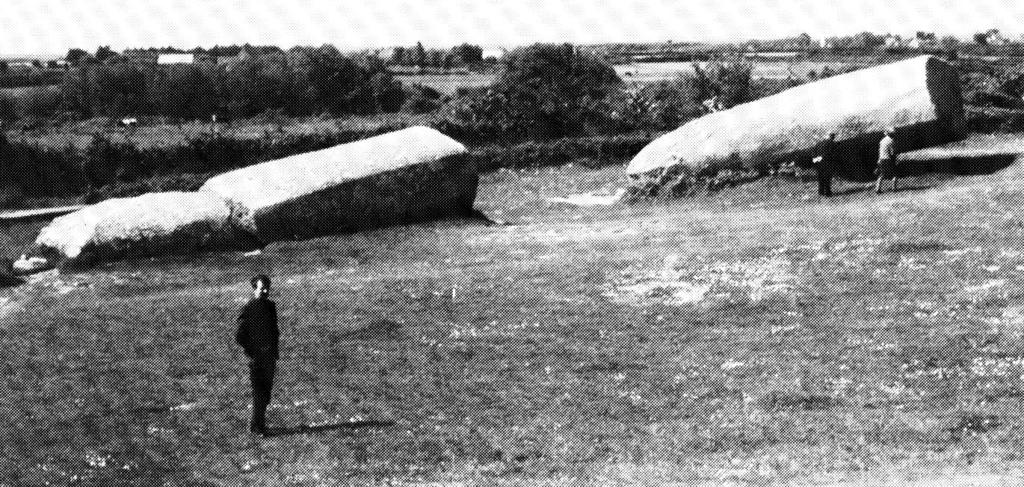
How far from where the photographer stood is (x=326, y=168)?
2219 cm

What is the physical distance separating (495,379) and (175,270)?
8.01 meters

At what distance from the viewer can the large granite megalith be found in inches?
821

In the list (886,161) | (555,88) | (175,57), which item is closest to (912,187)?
(886,161)

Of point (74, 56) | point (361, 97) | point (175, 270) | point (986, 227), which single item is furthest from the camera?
point (74, 56)

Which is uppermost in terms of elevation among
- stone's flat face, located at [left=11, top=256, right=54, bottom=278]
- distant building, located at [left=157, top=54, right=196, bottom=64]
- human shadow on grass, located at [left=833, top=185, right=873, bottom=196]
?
distant building, located at [left=157, top=54, right=196, bottom=64]

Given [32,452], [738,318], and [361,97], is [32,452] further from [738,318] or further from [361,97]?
[361,97]

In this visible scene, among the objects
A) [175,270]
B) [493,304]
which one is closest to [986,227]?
[493,304]

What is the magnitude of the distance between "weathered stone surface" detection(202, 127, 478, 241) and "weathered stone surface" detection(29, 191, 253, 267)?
0.39 m

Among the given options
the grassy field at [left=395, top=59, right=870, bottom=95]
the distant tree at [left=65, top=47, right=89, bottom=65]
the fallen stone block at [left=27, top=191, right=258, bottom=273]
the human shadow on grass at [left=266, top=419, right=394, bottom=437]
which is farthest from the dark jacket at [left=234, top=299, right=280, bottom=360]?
the distant tree at [left=65, top=47, right=89, bottom=65]

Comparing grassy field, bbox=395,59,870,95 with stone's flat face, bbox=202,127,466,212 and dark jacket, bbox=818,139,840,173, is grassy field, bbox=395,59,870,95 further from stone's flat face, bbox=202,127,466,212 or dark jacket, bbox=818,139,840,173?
stone's flat face, bbox=202,127,466,212

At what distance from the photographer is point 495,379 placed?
13.4 m

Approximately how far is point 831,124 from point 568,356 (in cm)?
1088

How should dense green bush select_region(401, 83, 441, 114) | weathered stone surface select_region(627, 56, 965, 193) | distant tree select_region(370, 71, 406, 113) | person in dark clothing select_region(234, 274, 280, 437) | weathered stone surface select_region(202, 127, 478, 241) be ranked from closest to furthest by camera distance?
person in dark clothing select_region(234, 274, 280, 437) → weathered stone surface select_region(202, 127, 478, 241) → weathered stone surface select_region(627, 56, 965, 193) → dense green bush select_region(401, 83, 441, 114) → distant tree select_region(370, 71, 406, 113)

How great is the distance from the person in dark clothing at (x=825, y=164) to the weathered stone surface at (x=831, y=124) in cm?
53
